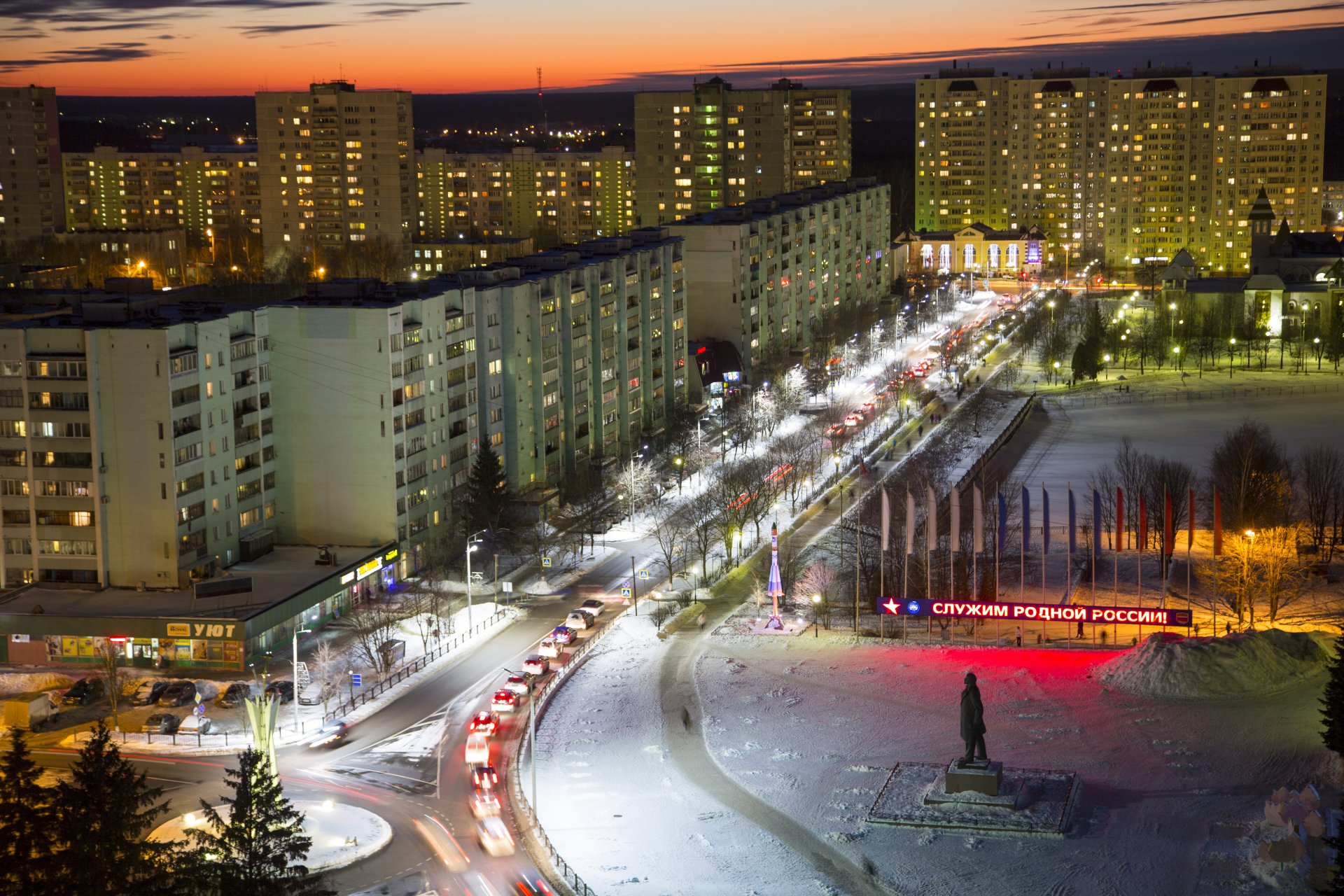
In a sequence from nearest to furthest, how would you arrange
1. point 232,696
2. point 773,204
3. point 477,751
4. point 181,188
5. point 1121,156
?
point 477,751 → point 232,696 → point 773,204 → point 1121,156 → point 181,188

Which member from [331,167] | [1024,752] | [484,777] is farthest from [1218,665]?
[331,167]

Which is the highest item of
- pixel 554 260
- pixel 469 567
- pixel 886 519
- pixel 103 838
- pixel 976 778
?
pixel 554 260

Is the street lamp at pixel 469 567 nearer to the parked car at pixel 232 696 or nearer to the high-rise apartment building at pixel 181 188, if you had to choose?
the parked car at pixel 232 696

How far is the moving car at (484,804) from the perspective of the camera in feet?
148

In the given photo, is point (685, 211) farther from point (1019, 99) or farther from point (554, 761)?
point (554, 761)

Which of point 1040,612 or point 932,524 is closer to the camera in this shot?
point 932,524

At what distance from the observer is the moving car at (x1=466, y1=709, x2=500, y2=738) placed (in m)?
50.7

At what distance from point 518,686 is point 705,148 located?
122 meters

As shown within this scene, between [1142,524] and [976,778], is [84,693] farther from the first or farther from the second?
[1142,524]

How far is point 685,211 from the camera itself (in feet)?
565

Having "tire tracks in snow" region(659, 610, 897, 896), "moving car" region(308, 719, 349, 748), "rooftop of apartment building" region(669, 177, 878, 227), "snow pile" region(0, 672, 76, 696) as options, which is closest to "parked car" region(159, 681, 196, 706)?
"snow pile" region(0, 672, 76, 696)

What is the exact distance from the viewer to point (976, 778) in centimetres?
4456

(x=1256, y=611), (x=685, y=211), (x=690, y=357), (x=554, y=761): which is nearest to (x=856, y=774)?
(x=554, y=761)

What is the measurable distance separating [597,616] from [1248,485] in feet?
100
